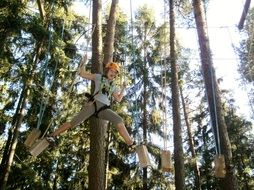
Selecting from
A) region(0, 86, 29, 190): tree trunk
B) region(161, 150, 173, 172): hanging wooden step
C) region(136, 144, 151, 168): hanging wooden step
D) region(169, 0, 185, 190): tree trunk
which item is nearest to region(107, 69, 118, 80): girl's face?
region(136, 144, 151, 168): hanging wooden step

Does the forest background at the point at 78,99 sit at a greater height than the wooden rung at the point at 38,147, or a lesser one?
greater

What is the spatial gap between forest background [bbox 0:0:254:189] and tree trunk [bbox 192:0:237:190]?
95 centimetres

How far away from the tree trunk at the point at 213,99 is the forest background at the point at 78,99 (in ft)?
3.10

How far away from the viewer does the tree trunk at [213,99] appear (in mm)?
6716

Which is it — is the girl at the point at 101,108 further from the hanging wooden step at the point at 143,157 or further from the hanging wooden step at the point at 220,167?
the hanging wooden step at the point at 220,167

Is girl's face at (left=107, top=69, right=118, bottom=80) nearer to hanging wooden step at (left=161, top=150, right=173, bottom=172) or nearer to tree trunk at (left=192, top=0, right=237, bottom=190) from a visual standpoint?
hanging wooden step at (left=161, top=150, right=173, bottom=172)

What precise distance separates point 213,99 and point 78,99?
8217mm

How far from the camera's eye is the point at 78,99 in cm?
1488

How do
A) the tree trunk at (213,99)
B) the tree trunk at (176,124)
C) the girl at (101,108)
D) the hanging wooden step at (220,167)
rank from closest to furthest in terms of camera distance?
the girl at (101,108)
the hanging wooden step at (220,167)
the tree trunk at (213,99)
the tree trunk at (176,124)

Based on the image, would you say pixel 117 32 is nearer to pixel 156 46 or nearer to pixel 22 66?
pixel 156 46

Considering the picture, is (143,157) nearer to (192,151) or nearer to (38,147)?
(38,147)

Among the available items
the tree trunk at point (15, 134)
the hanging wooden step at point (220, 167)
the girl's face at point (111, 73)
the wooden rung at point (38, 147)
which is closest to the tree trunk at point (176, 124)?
the hanging wooden step at point (220, 167)

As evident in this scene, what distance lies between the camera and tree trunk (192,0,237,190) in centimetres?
672

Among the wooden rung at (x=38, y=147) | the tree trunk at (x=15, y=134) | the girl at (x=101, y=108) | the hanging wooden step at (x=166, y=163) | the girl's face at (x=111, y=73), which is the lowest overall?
the hanging wooden step at (x=166, y=163)
